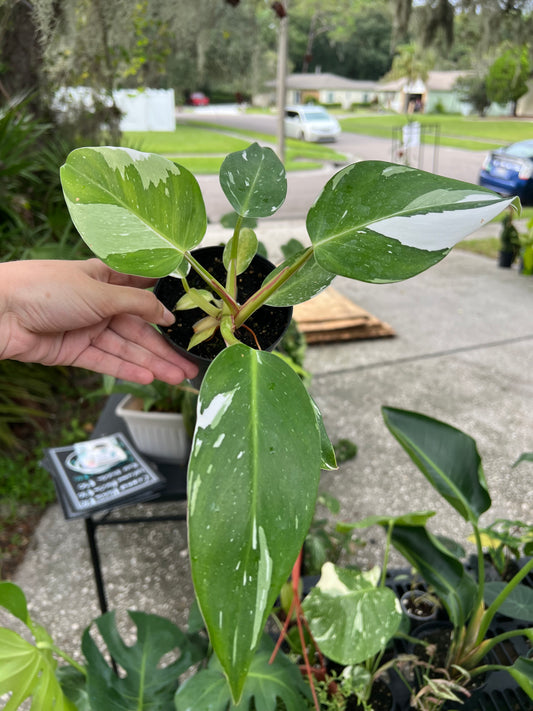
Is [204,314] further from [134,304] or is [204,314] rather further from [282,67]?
[282,67]

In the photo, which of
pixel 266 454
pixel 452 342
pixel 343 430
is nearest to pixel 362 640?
pixel 266 454

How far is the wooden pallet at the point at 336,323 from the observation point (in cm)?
321

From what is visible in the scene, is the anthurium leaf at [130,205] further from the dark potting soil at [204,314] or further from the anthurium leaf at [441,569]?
the anthurium leaf at [441,569]

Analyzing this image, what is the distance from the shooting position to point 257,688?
35.3 inches

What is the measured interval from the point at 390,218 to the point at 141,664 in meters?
0.93

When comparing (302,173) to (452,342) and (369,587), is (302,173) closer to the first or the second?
(452,342)

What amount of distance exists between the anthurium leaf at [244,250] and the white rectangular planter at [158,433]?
0.76 meters

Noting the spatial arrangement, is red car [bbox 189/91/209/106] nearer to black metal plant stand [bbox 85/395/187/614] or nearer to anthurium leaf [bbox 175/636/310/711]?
black metal plant stand [bbox 85/395/187/614]

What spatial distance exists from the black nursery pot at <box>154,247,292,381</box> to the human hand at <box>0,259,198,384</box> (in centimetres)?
3

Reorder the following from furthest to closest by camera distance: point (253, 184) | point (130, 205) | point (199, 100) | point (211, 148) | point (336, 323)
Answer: point (199, 100)
point (211, 148)
point (336, 323)
point (253, 184)
point (130, 205)

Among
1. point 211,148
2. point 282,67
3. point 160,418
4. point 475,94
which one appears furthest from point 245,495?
point 475,94

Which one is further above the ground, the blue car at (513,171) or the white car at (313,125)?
the white car at (313,125)

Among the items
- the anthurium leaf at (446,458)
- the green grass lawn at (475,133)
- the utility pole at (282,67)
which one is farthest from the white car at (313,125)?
the anthurium leaf at (446,458)

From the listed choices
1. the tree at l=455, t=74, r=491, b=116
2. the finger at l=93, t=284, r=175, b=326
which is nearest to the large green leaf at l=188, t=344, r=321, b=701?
the finger at l=93, t=284, r=175, b=326
